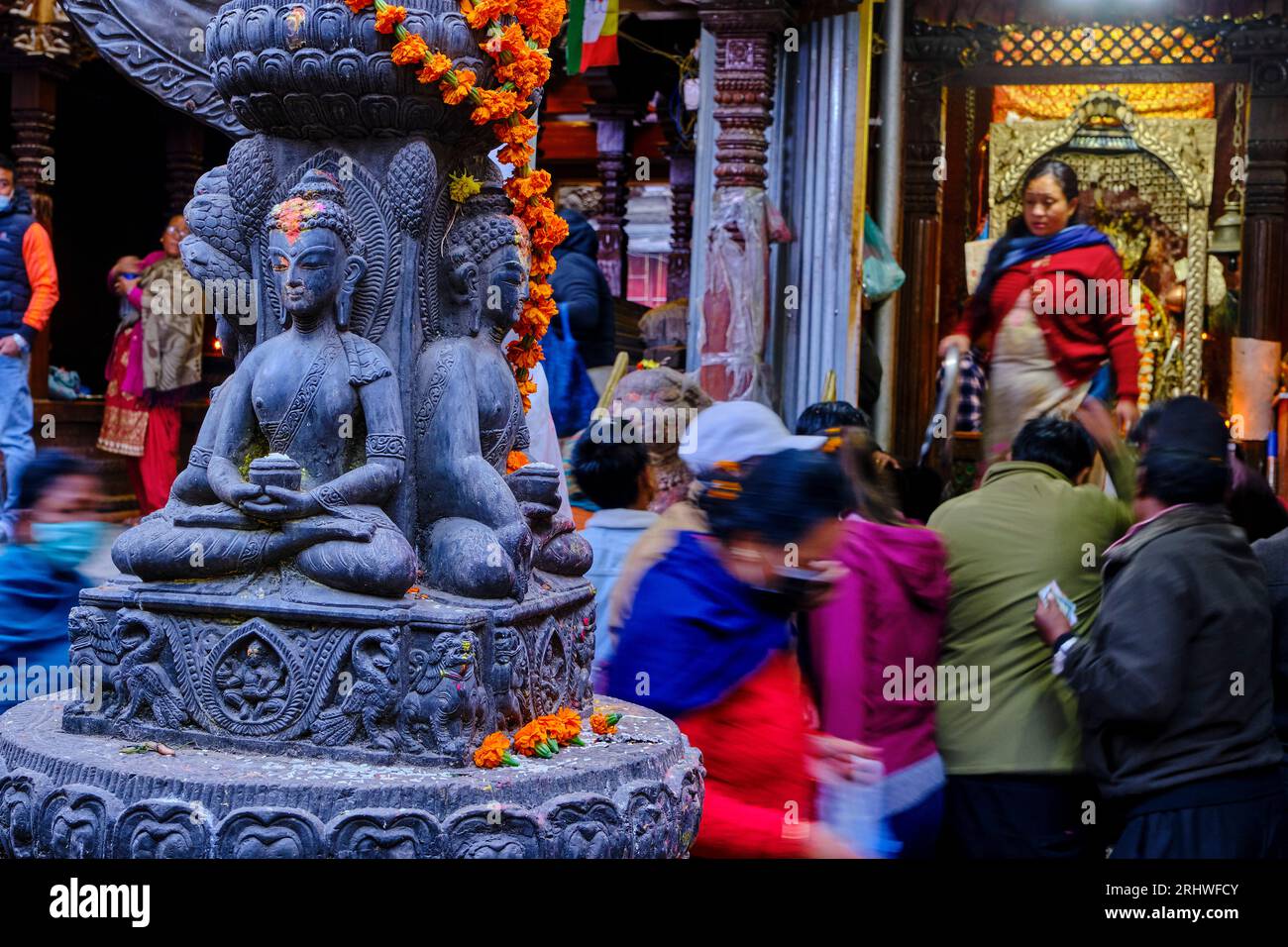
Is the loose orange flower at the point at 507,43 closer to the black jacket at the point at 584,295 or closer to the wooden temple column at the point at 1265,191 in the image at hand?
the black jacket at the point at 584,295

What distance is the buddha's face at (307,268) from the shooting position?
10.5 feet

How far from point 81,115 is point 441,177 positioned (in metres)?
11.9

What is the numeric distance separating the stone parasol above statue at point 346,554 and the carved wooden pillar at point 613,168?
1065 cm

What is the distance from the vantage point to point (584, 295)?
7133 mm

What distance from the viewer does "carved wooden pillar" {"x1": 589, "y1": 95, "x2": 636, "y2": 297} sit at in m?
14.2

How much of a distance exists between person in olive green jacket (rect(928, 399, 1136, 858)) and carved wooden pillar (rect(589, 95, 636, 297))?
1030 cm

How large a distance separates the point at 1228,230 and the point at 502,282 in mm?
11178

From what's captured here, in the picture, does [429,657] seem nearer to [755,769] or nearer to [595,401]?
[755,769]

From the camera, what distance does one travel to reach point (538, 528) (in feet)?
11.7

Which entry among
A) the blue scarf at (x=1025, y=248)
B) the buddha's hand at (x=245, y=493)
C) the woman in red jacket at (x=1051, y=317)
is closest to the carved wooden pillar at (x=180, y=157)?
the blue scarf at (x=1025, y=248)

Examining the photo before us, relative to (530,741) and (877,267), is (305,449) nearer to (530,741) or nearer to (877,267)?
(530,741)

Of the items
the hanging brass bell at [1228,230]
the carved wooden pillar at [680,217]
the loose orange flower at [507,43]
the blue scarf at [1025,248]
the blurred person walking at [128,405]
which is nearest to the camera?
the loose orange flower at [507,43]

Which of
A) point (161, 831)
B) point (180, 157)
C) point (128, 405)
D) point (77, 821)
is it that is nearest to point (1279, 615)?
point (161, 831)

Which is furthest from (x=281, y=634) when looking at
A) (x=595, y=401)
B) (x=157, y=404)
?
(x=157, y=404)
